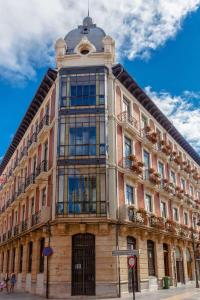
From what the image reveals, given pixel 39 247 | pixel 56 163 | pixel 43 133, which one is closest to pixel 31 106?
pixel 43 133

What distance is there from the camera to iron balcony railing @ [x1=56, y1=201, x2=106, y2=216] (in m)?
21.9

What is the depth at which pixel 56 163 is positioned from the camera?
76.6 ft

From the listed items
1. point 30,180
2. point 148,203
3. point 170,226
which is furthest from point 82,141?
point 170,226

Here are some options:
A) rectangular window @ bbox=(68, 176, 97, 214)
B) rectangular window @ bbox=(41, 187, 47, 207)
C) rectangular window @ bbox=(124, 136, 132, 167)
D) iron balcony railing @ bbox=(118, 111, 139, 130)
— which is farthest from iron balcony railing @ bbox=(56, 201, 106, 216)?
iron balcony railing @ bbox=(118, 111, 139, 130)

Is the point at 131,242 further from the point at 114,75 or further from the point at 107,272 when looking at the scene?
the point at 114,75

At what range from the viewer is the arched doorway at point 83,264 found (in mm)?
20656

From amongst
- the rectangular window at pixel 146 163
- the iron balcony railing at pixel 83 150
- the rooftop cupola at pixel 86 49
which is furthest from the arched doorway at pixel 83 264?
the rooftop cupola at pixel 86 49

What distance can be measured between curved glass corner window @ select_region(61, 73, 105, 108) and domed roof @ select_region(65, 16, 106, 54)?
2885 mm

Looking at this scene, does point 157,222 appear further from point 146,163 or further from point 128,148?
point 128,148

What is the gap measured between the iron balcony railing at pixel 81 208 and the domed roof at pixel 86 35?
1205 centimetres

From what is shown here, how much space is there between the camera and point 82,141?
2369 centimetres

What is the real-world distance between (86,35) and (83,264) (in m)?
17.8

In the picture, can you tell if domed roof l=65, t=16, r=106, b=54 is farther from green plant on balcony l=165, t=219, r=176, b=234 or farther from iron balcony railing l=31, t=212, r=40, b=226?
green plant on balcony l=165, t=219, r=176, b=234

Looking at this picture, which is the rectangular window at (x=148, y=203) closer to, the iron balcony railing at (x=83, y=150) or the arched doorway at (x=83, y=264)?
the iron balcony railing at (x=83, y=150)
